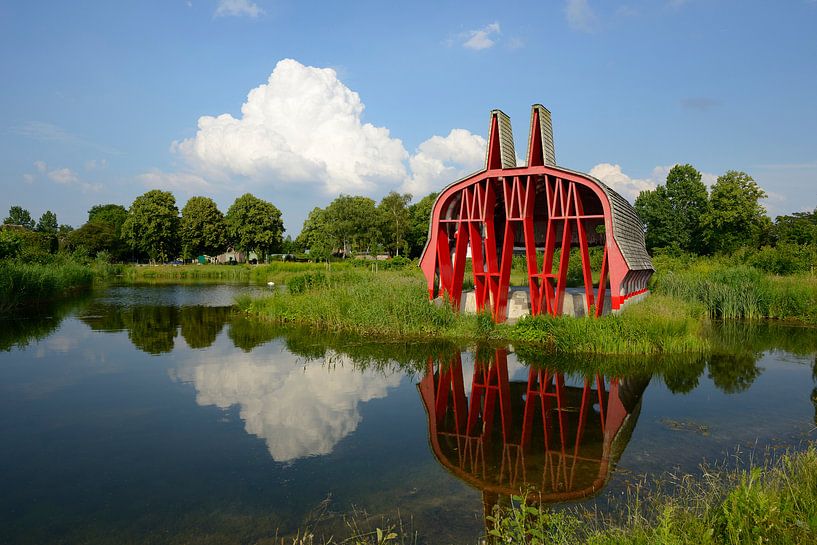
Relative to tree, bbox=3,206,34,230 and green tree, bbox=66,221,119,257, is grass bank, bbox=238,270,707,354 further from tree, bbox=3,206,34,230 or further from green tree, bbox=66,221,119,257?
tree, bbox=3,206,34,230

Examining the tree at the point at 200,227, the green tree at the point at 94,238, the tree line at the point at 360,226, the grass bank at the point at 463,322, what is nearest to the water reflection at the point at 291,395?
the grass bank at the point at 463,322

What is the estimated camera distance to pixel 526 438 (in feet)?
28.5

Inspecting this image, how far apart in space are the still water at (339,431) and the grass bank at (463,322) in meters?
1.03

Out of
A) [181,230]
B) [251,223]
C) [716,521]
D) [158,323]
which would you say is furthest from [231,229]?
[716,521]

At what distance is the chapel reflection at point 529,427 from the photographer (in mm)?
7121

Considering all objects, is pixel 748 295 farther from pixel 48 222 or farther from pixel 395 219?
pixel 48 222

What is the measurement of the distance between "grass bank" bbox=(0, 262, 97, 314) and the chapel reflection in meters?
20.9

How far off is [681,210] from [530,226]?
136 ft

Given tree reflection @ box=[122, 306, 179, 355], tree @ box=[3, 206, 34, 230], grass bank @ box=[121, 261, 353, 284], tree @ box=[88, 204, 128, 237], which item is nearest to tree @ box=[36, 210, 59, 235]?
tree @ box=[3, 206, 34, 230]

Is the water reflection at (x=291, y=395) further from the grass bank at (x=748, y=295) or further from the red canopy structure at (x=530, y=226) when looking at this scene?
the grass bank at (x=748, y=295)

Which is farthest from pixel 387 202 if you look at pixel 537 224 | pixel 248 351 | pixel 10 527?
pixel 10 527

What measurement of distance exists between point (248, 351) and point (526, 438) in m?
10.1

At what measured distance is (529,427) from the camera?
30.4 ft

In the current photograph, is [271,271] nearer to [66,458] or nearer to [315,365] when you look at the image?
[315,365]
